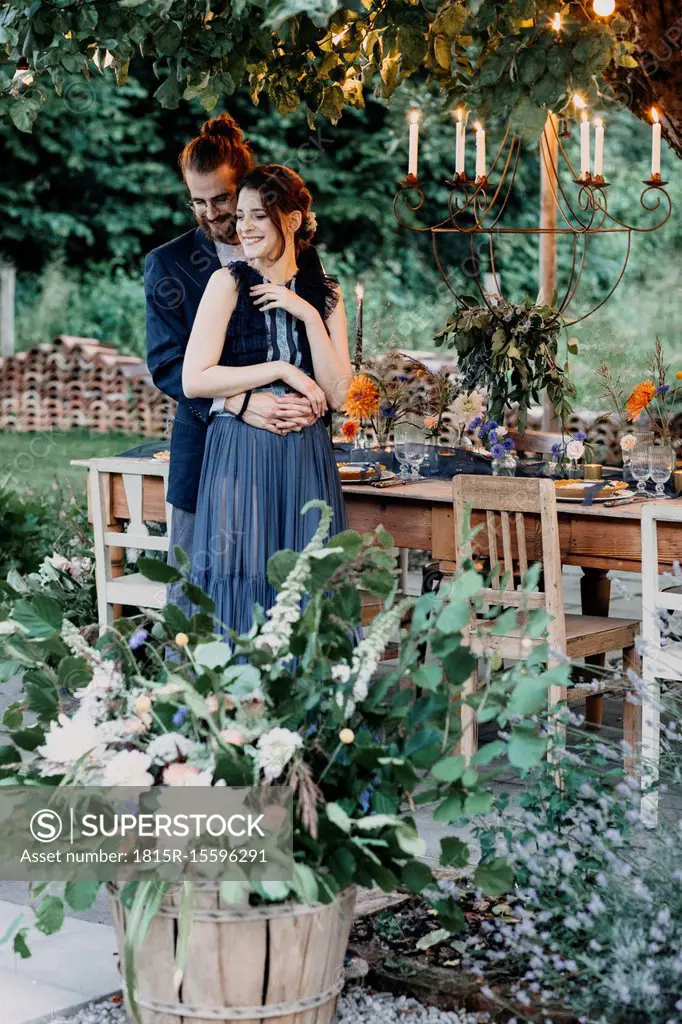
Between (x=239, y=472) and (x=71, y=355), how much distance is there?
989cm

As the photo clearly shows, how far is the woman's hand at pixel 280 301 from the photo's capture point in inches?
127

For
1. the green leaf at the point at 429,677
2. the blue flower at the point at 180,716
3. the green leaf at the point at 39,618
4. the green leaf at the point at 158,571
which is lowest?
the blue flower at the point at 180,716

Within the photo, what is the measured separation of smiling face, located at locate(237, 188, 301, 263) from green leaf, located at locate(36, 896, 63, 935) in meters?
1.69

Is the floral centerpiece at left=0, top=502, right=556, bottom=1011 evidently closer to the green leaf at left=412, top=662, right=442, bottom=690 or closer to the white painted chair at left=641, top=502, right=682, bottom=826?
the green leaf at left=412, top=662, right=442, bottom=690

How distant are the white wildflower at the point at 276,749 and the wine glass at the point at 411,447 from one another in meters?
2.66

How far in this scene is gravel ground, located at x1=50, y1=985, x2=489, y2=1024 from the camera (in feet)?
8.08

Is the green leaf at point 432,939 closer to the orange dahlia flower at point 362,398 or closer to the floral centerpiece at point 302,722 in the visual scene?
the floral centerpiece at point 302,722

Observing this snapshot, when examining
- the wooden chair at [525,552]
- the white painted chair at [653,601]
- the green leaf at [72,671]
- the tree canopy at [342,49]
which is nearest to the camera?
the green leaf at [72,671]

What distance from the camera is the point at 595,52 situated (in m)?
2.89

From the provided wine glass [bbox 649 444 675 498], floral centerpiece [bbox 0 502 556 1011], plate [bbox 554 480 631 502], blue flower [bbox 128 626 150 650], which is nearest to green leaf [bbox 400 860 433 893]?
floral centerpiece [bbox 0 502 556 1011]

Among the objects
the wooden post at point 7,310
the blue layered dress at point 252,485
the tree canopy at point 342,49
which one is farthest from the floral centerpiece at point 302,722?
the wooden post at point 7,310

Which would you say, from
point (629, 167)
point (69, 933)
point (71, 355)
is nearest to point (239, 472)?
point (69, 933)

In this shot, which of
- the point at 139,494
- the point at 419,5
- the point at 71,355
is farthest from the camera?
the point at 71,355

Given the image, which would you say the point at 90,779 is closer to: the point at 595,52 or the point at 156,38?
the point at 595,52
